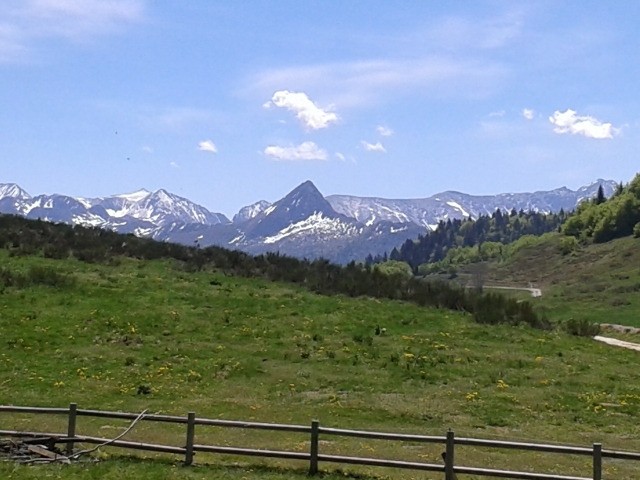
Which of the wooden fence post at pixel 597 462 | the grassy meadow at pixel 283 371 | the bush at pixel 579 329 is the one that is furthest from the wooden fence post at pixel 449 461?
the bush at pixel 579 329

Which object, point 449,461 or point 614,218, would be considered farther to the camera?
point 614,218

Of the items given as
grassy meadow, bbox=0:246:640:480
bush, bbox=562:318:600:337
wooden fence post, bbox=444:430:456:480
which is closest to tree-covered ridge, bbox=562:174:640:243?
bush, bbox=562:318:600:337

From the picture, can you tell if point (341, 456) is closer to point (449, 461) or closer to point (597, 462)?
point (449, 461)

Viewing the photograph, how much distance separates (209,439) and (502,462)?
375 inches

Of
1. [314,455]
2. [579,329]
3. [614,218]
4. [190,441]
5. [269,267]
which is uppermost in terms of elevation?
[614,218]

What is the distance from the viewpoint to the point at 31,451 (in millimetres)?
19656

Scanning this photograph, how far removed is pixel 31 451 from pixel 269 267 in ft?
123

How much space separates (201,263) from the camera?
5619cm

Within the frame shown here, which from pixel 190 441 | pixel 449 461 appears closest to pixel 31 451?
pixel 190 441

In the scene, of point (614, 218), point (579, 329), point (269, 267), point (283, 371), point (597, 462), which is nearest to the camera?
point (597, 462)

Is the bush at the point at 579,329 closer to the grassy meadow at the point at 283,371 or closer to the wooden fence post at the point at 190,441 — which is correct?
the grassy meadow at the point at 283,371

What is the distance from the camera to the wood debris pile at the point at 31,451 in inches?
758

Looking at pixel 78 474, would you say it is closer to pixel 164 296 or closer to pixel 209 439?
pixel 209 439

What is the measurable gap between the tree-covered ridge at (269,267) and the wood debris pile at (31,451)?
32300 millimetres
